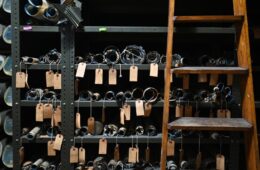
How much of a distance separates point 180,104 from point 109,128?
0.54 metres

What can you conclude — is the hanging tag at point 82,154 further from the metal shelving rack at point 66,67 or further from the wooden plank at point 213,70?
the wooden plank at point 213,70

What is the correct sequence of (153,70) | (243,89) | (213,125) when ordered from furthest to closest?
(153,70) < (243,89) < (213,125)

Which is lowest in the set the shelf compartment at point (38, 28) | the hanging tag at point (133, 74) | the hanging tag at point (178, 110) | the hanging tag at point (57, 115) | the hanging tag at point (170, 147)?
the hanging tag at point (170, 147)

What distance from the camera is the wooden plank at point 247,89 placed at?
5.22ft

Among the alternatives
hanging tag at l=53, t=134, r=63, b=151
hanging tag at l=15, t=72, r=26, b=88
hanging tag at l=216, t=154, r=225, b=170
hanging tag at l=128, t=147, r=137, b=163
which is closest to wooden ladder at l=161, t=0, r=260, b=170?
hanging tag at l=216, t=154, r=225, b=170

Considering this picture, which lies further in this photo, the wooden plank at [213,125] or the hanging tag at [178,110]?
the hanging tag at [178,110]

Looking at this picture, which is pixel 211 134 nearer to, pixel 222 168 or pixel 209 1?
pixel 222 168

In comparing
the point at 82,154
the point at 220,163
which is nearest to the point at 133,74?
the point at 82,154

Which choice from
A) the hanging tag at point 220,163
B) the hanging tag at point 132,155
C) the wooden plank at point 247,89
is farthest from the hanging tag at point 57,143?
the wooden plank at point 247,89

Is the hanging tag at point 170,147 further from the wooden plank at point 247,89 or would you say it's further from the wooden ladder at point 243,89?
the wooden plank at point 247,89

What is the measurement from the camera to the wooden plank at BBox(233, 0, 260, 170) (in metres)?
1.59

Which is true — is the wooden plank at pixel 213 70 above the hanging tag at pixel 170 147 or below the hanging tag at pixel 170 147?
above

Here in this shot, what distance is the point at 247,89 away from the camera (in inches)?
64.2

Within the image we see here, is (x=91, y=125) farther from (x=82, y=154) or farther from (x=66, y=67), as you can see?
(x=66, y=67)
